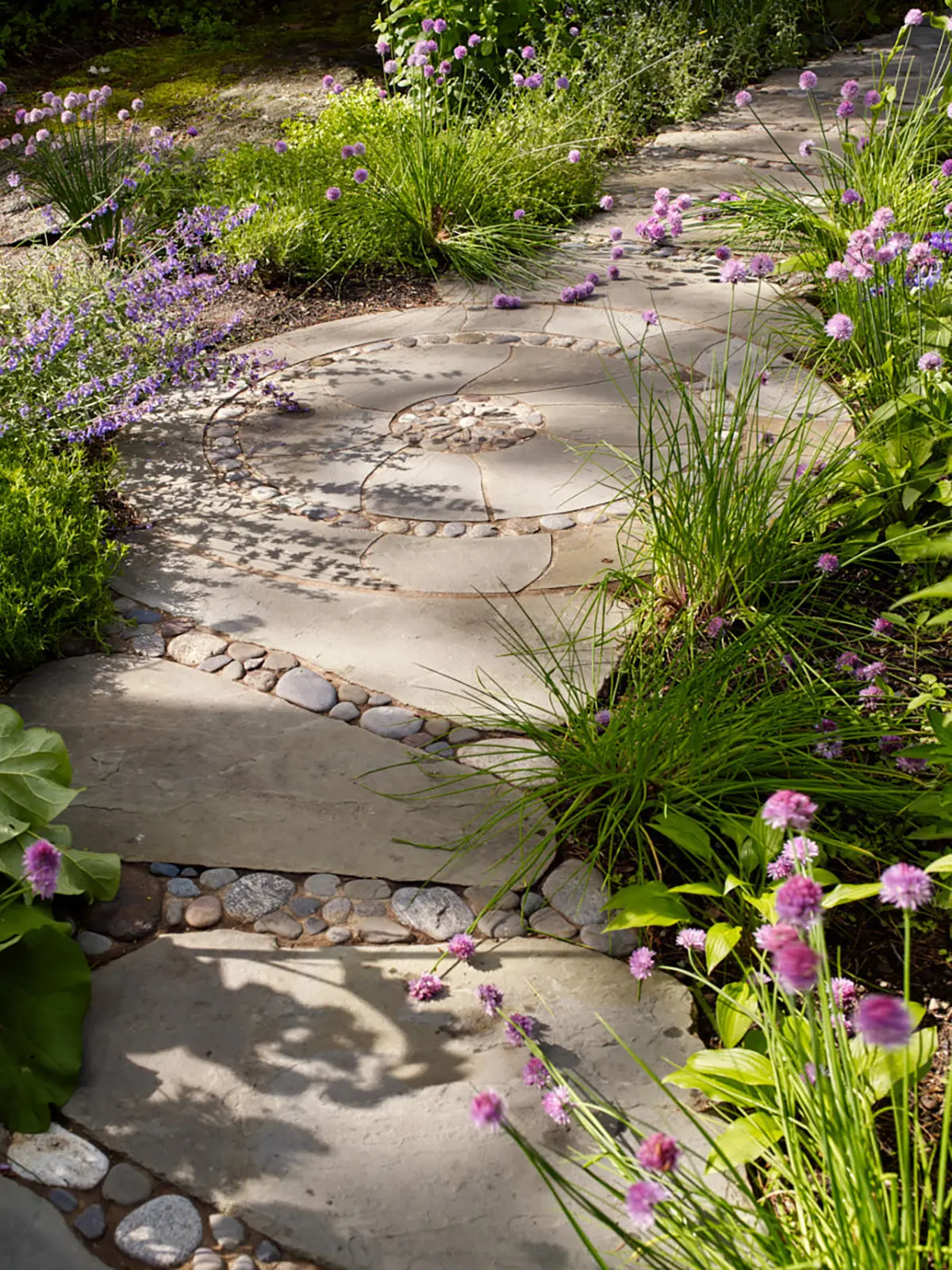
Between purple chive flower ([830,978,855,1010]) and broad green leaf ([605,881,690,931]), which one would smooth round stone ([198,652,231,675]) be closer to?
broad green leaf ([605,881,690,931])

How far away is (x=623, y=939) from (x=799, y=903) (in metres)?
1.00

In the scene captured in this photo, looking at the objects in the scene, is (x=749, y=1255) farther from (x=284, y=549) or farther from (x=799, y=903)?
(x=284, y=549)

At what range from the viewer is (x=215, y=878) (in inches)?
78.0

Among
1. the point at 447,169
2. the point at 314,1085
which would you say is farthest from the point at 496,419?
the point at 314,1085

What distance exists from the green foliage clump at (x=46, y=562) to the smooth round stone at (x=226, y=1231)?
1.38 m

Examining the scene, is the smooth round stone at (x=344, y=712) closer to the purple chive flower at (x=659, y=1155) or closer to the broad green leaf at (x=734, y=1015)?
the broad green leaf at (x=734, y=1015)

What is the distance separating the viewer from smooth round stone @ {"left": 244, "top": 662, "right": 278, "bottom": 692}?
245 cm

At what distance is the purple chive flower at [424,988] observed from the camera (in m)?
1.73

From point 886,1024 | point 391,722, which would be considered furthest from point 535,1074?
point 391,722

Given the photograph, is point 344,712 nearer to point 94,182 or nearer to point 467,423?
point 467,423

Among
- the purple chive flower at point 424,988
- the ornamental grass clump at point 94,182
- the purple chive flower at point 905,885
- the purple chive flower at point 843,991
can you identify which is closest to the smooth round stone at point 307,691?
the purple chive flower at point 424,988

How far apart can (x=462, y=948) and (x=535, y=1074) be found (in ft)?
1.03

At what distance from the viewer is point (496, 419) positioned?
355cm

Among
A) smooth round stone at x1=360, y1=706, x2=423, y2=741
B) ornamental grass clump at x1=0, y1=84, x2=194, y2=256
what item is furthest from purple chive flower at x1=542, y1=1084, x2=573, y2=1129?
ornamental grass clump at x1=0, y1=84, x2=194, y2=256
